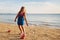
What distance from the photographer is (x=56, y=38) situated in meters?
13.4

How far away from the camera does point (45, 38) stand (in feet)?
43.0

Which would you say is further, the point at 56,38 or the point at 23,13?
the point at 56,38

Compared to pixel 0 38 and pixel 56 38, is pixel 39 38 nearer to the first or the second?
pixel 56 38

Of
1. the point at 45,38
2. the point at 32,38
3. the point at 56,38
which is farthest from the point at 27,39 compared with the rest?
the point at 56,38

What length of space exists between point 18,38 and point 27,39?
1.93 feet

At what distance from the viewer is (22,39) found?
1239cm

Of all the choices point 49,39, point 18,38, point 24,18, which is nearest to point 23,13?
point 24,18

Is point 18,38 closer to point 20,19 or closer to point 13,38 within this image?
point 13,38

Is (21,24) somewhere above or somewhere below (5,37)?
above

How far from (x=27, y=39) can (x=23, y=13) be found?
5.61ft

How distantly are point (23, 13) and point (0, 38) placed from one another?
7.27 feet

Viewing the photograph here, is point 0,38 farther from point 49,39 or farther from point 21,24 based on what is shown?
point 49,39

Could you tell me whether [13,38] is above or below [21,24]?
below

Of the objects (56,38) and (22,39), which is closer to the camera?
(22,39)
